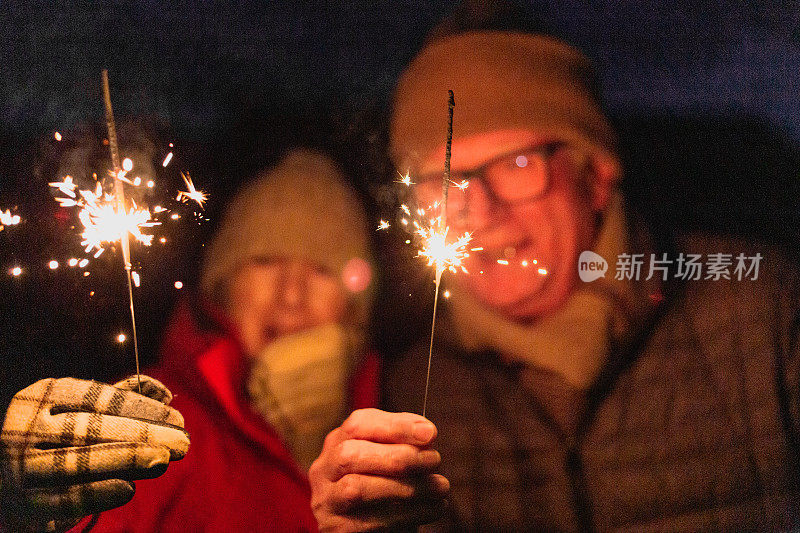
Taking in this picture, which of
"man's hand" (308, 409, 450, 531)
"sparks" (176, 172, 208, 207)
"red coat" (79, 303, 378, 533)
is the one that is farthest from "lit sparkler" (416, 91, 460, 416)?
"sparks" (176, 172, 208, 207)

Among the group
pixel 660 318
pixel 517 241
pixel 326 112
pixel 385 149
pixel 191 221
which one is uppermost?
pixel 326 112

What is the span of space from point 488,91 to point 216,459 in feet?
3.59

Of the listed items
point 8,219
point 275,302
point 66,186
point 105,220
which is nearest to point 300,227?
point 275,302

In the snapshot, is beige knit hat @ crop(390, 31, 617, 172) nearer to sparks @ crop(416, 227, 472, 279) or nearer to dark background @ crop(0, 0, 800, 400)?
dark background @ crop(0, 0, 800, 400)

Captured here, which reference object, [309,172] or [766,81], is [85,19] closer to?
[309,172]

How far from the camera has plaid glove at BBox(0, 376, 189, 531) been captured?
0.90 metres

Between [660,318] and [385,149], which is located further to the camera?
[660,318]

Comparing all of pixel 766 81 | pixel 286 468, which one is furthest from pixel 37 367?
pixel 766 81

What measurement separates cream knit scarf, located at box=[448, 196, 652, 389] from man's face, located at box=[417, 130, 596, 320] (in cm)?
3

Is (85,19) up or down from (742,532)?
up

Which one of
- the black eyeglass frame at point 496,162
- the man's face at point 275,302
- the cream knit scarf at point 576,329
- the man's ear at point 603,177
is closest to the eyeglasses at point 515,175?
the black eyeglass frame at point 496,162

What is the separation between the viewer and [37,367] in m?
1.05

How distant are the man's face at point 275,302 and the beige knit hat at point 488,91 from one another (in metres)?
0.37

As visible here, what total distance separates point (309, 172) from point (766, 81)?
128 centimetres
